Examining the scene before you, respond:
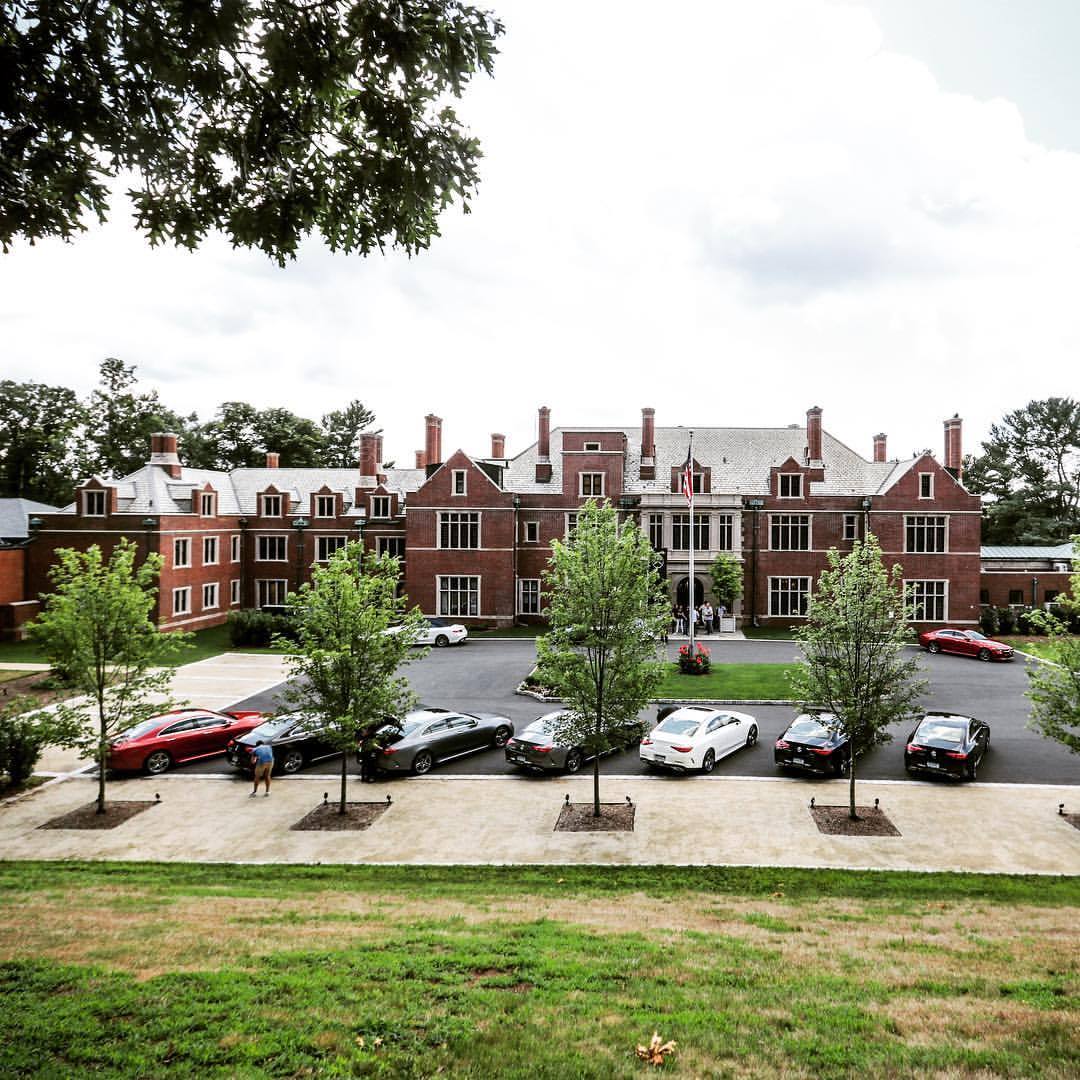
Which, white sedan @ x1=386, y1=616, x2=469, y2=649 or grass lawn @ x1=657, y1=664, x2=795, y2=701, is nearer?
grass lawn @ x1=657, y1=664, x2=795, y2=701

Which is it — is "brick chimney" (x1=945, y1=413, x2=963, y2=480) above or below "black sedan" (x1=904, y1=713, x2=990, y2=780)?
above

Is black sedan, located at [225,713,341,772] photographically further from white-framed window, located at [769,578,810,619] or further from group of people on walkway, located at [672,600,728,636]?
white-framed window, located at [769,578,810,619]

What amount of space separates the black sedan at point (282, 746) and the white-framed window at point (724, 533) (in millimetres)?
29250

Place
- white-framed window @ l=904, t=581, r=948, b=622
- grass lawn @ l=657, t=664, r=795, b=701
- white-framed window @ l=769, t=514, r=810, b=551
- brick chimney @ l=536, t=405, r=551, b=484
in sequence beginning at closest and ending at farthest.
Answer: grass lawn @ l=657, t=664, r=795, b=701 → white-framed window @ l=904, t=581, r=948, b=622 → white-framed window @ l=769, t=514, r=810, b=551 → brick chimney @ l=536, t=405, r=551, b=484

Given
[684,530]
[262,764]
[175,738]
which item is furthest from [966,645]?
[175,738]

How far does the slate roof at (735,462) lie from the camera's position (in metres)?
45.3

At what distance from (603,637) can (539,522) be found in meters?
28.5

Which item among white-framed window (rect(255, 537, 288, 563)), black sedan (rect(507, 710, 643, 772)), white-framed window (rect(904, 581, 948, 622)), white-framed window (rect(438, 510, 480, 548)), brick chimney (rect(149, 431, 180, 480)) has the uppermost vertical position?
brick chimney (rect(149, 431, 180, 480))

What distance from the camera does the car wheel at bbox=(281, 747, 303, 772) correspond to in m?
19.8

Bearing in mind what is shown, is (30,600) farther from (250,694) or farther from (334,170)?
(334,170)

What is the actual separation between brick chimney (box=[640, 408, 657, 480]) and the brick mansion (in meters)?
0.13

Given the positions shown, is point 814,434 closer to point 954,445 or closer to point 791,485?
point 791,485

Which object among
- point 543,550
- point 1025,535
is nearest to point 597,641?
point 543,550

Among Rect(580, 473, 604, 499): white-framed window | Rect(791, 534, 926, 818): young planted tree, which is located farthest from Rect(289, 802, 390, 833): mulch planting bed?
Rect(580, 473, 604, 499): white-framed window
